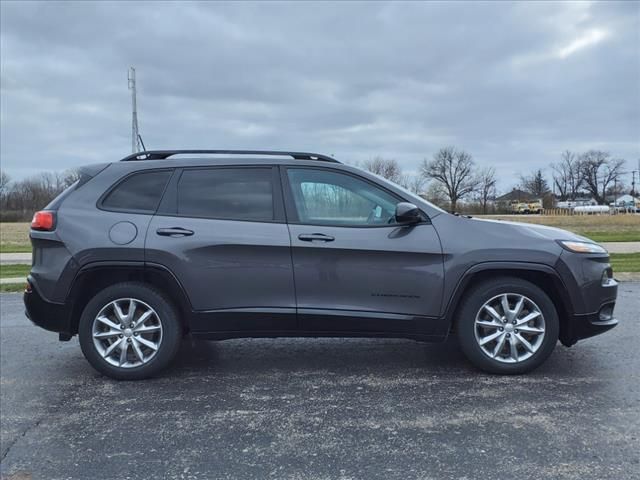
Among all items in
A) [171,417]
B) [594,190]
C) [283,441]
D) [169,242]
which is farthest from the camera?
[594,190]

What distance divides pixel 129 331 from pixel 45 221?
1135mm

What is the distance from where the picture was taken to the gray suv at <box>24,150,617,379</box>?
13.5 feet

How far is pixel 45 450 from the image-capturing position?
10.2 feet

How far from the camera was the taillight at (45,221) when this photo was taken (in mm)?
4199

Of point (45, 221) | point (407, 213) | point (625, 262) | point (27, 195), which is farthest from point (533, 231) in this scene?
point (27, 195)

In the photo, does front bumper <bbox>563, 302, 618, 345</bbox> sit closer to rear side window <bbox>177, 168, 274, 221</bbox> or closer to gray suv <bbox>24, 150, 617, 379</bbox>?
gray suv <bbox>24, 150, 617, 379</bbox>

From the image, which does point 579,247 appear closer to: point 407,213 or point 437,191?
point 407,213

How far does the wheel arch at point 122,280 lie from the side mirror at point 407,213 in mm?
1831

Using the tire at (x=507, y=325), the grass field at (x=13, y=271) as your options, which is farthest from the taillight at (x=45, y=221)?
the grass field at (x=13, y=271)

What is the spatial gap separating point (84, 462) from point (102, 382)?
1.41m

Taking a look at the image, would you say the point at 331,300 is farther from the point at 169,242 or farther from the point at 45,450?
the point at 45,450

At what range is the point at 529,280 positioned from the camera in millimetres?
4254

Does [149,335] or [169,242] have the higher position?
[169,242]

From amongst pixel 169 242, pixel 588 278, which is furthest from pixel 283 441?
pixel 588 278
